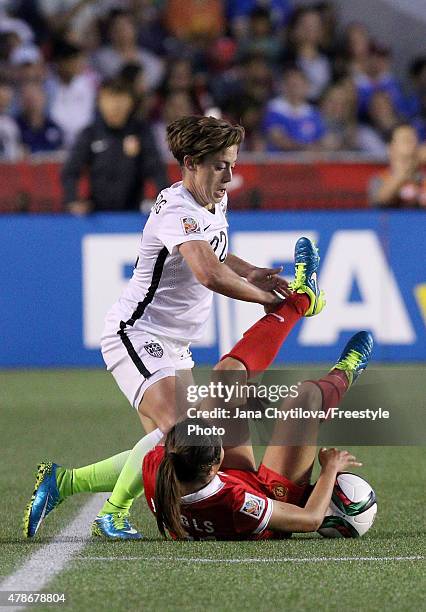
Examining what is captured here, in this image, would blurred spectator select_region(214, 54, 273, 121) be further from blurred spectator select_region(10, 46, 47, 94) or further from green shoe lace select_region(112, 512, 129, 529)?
green shoe lace select_region(112, 512, 129, 529)

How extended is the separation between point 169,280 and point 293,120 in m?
9.75

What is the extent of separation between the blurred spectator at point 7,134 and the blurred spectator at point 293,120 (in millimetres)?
2865

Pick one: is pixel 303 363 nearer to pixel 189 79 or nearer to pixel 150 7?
pixel 189 79

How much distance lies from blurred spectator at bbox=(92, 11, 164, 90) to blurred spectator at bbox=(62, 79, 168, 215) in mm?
3873

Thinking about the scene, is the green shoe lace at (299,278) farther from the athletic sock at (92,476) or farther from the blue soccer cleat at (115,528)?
the blue soccer cleat at (115,528)

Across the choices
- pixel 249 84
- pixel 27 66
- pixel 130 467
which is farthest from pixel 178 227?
pixel 249 84

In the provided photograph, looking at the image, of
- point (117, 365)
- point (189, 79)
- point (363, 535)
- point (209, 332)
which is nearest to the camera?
point (363, 535)

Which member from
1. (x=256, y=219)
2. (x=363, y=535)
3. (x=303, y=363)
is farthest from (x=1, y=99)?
(x=363, y=535)

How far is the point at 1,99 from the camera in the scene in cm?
1481

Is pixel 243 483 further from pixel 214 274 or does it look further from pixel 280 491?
pixel 214 274

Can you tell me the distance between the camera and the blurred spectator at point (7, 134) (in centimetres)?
1480

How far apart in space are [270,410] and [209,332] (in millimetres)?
6358

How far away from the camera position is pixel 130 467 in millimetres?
5949

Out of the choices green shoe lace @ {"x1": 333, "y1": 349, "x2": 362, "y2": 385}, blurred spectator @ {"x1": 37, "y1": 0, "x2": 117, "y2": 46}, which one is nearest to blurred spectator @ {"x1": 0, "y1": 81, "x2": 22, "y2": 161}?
blurred spectator @ {"x1": 37, "y1": 0, "x2": 117, "y2": 46}
